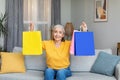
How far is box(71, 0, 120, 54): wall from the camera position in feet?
19.0

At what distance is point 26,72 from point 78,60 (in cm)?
80

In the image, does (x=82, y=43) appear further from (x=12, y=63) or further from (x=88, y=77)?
(x=12, y=63)

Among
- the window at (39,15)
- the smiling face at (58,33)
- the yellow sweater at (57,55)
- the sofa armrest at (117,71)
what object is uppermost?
the window at (39,15)

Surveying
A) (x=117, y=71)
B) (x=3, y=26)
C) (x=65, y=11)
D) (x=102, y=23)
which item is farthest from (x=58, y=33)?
(x=65, y=11)

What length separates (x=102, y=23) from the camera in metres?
6.09

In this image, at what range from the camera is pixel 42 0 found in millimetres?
6363

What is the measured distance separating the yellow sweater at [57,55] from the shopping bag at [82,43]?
0.64 feet

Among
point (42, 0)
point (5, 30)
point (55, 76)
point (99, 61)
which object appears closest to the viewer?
point (55, 76)

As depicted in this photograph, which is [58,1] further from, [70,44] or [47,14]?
[70,44]

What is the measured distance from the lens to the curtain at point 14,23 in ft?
17.6

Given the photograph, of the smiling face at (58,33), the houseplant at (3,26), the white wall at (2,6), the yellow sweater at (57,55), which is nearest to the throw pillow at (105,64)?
the yellow sweater at (57,55)

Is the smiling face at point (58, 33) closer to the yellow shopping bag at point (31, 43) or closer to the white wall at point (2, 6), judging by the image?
the yellow shopping bag at point (31, 43)

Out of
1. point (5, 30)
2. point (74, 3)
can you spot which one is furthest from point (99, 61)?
point (74, 3)

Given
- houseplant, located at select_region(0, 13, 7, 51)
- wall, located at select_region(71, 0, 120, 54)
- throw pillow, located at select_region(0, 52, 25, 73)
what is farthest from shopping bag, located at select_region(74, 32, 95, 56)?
wall, located at select_region(71, 0, 120, 54)
